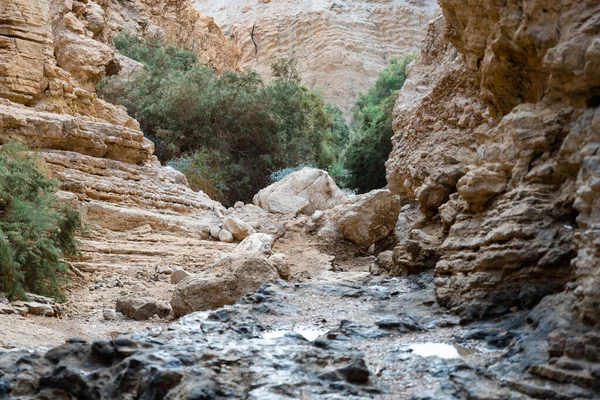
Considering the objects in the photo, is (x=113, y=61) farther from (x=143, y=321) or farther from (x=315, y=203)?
(x=143, y=321)

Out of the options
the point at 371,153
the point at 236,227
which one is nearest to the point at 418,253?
the point at 236,227

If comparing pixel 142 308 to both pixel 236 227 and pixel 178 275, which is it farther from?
pixel 236 227

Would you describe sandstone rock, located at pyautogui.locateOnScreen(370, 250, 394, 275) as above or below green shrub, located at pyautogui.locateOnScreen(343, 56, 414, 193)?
below

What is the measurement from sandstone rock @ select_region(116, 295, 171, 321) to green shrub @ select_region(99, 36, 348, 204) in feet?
31.6

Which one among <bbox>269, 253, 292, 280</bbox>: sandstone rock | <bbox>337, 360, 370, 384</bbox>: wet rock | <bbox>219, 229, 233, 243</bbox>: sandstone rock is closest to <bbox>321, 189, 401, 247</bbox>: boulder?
<bbox>219, 229, 233, 243</bbox>: sandstone rock

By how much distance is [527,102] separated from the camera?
7098 mm

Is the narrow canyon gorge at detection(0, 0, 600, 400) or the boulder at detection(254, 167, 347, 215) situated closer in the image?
the narrow canyon gorge at detection(0, 0, 600, 400)

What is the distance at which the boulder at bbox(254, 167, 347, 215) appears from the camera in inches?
667

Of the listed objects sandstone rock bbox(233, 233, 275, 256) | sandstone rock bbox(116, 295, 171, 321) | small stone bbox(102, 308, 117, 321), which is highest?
sandstone rock bbox(233, 233, 275, 256)

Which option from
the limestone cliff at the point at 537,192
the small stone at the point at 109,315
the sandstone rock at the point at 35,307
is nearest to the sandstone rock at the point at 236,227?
the small stone at the point at 109,315

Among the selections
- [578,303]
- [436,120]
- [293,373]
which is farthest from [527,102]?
[436,120]

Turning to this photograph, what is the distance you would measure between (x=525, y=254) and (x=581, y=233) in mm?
962

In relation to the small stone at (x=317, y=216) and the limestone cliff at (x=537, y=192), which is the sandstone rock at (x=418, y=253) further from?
the small stone at (x=317, y=216)

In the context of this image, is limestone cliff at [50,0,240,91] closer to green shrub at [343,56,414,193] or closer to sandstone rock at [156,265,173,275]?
green shrub at [343,56,414,193]
